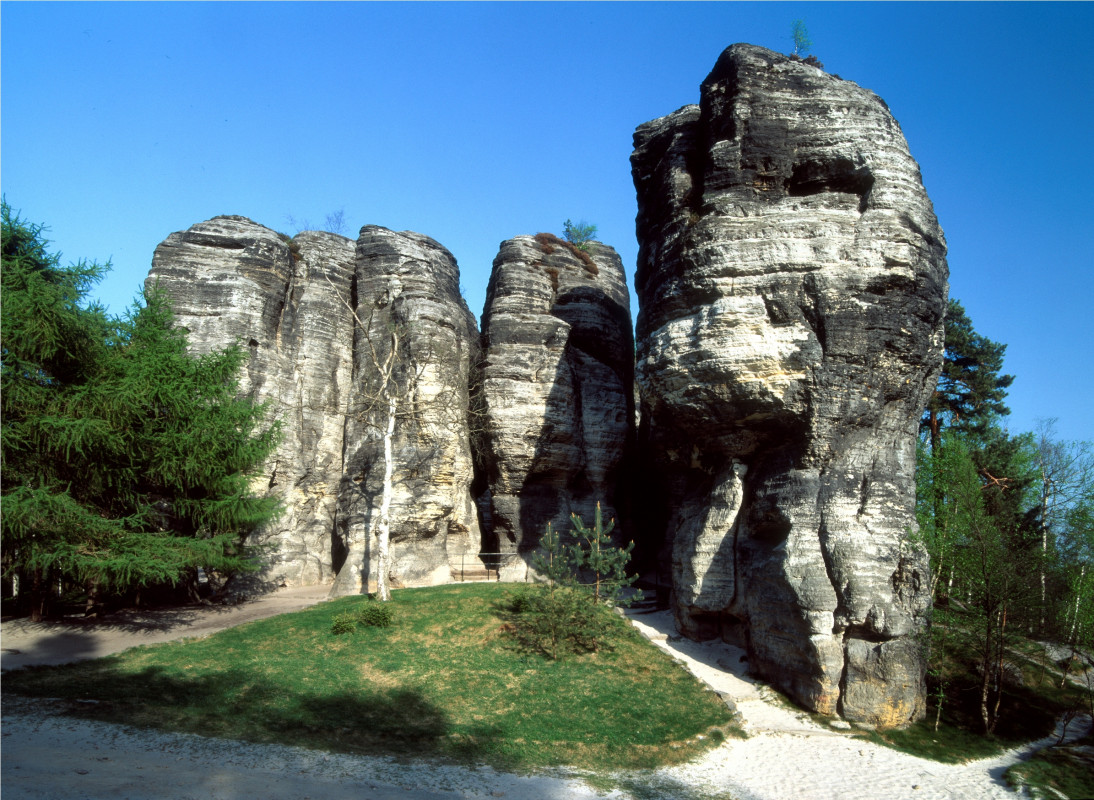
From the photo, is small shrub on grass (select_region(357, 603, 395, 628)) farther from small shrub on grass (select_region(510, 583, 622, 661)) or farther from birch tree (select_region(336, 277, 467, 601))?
birch tree (select_region(336, 277, 467, 601))

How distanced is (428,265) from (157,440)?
14561 mm

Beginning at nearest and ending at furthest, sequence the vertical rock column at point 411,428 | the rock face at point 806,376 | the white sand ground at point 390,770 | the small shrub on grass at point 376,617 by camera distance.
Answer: the white sand ground at point 390,770
the rock face at point 806,376
the small shrub on grass at point 376,617
the vertical rock column at point 411,428

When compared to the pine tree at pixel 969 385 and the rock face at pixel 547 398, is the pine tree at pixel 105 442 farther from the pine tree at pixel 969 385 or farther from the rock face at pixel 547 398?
the pine tree at pixel 969 385

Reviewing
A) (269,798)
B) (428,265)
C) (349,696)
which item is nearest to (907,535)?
(349,696)

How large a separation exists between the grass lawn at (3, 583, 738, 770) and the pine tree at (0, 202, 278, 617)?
9.63ft

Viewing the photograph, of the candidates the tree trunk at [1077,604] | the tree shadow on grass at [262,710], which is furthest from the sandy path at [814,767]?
the tree shadow on grass at [262,710]

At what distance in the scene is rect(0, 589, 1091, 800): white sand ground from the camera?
9633 millimetres

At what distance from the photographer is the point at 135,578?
61.6ft

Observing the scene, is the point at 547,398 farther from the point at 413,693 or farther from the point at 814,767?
the point at 814,767

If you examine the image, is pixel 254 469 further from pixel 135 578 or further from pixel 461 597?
pixel 461 597

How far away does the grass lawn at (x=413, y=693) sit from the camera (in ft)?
41.4

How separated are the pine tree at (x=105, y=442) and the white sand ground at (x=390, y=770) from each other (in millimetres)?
2715

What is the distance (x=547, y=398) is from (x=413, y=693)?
15.1m

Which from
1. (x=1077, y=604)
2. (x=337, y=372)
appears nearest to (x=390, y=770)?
(x=1077, y=604)
